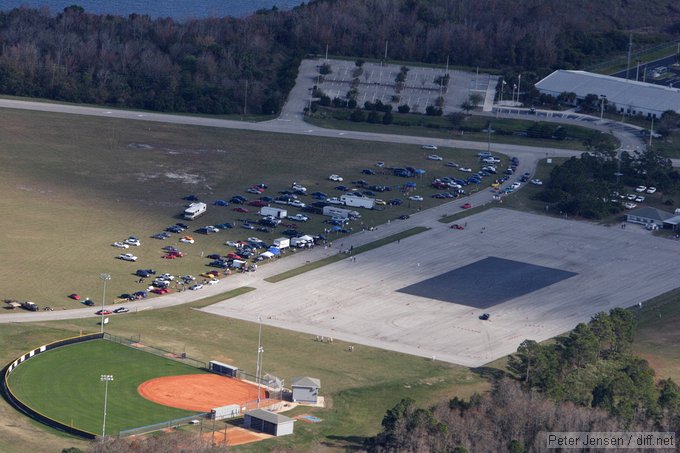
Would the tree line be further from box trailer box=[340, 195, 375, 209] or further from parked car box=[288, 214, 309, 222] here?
parked car box=[288, 214, 309, 222]

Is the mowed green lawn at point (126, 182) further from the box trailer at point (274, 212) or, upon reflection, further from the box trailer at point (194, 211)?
the box trailer at point (274, 212)

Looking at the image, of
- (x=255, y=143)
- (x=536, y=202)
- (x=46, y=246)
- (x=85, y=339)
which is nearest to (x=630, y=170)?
(x=536, y=202)

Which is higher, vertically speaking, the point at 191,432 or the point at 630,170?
the point at 630,170

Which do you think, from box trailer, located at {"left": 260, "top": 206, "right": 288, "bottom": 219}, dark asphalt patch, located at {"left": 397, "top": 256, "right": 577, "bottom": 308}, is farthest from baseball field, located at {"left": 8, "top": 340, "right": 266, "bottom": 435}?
box trailer, located at {"left": 260, "top": 206, "right": 288, "bottom": 219}

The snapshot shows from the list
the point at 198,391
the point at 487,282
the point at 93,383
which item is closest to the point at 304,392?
the point at 198,391

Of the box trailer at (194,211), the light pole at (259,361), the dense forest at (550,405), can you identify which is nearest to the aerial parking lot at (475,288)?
the light pole at (259,361)

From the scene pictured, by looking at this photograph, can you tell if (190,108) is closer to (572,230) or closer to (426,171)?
(426,171)
